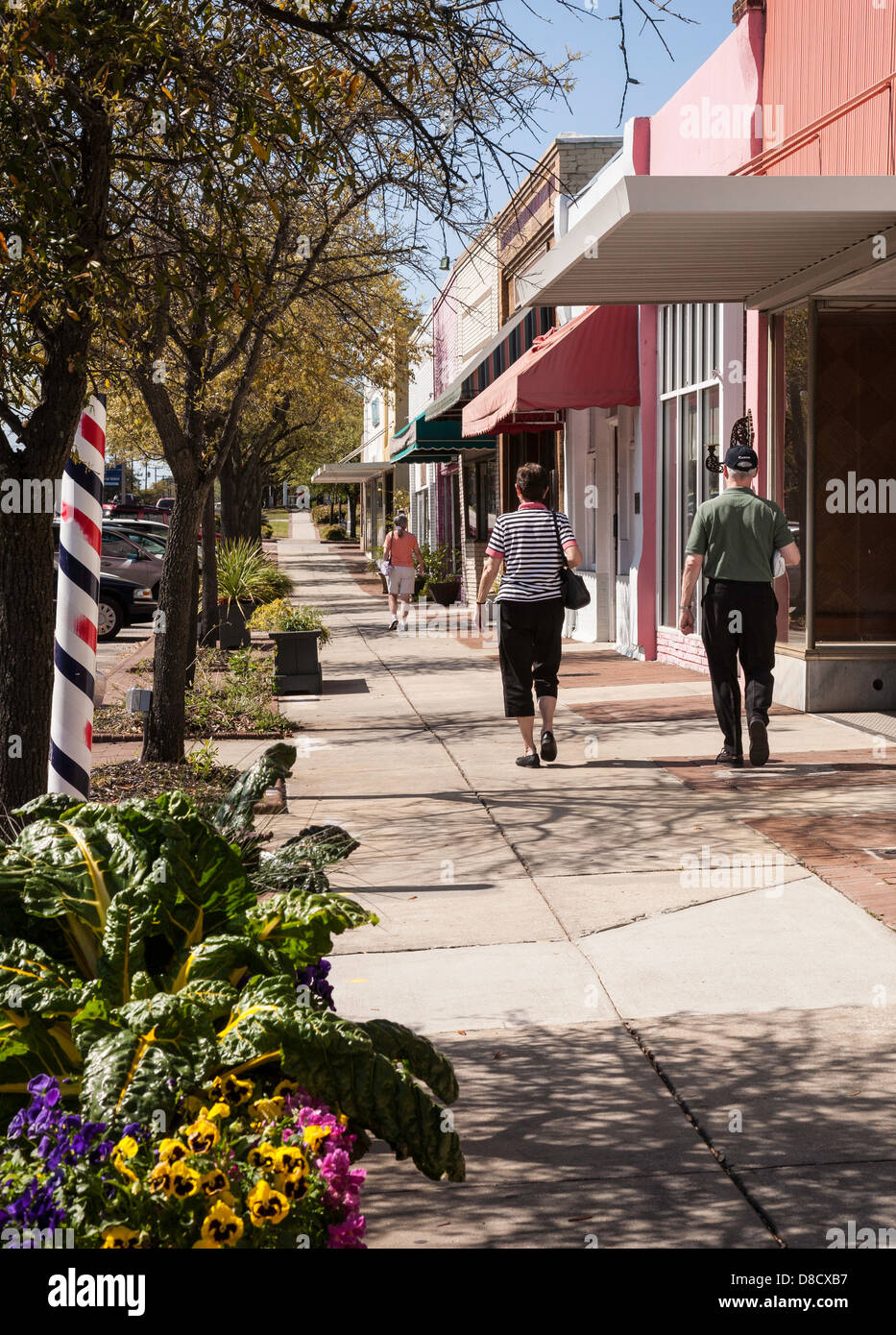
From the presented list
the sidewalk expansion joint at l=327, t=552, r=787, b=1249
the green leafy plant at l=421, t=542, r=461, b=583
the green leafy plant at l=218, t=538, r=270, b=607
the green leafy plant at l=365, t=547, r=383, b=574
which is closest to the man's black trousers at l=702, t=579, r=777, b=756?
the sidewalk expansion joint at l=327, t=552, r=787, b=1249

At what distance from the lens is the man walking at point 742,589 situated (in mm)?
9219

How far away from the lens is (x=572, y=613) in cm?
2056

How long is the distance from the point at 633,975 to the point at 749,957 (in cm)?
47

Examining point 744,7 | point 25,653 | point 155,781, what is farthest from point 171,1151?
point 744,7

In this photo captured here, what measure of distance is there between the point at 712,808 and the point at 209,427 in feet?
29.0

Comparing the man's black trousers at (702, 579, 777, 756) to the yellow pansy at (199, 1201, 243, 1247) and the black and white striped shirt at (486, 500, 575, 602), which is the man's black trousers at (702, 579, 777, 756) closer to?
the black and white striped shirt at (486, 500, 575, 602)

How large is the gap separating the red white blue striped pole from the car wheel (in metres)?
17.5

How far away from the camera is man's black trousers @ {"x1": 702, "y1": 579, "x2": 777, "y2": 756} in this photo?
9.23m

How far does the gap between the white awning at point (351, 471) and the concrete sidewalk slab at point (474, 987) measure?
4217 cm

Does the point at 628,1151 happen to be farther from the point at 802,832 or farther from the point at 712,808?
the point at 712,808

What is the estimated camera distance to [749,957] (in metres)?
5.53

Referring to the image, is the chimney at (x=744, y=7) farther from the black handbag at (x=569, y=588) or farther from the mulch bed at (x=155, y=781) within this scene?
the mulch bed at (x=155, y=781)

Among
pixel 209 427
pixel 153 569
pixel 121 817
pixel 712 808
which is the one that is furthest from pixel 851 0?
pixel 153 569
